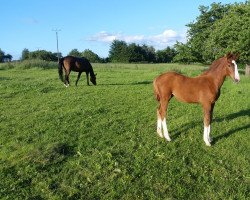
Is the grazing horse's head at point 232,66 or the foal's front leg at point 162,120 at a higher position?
the grazing horse's head at point 232,66

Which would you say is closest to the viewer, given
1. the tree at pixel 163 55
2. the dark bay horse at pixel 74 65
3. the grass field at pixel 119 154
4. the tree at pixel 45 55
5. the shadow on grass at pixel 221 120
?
the grass field at pixel 119 154

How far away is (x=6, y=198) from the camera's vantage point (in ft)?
21.7

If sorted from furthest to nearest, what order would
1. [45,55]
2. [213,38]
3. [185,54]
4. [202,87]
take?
[45,55]
[185,54]
[213,38]
[202,87]

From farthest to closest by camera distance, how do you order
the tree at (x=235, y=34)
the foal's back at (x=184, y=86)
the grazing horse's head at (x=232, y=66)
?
1. the tree at (x=235, y=34)
2. the foal's back at (x=184, y=86)
3. the grazing horse's head at (x=232, y=66)

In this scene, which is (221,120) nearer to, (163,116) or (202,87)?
(202,87)

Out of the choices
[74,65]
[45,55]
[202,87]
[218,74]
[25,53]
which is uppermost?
[25,53]

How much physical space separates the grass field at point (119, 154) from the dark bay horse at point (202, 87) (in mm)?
670

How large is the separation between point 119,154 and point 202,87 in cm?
288

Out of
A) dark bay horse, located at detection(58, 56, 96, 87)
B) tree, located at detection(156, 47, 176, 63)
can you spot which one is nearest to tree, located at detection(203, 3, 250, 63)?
dark bay horse, located at detection(58, 56, 96, 87)

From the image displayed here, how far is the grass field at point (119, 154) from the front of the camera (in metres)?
7.07

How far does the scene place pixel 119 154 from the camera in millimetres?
8805

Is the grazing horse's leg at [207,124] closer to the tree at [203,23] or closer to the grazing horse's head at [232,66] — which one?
the grazing horse's head at [232,66]

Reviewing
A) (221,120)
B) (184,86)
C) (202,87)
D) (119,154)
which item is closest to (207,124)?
(202,87)

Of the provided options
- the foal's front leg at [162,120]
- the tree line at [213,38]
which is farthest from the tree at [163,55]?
the foal's front leg at [162,120]
